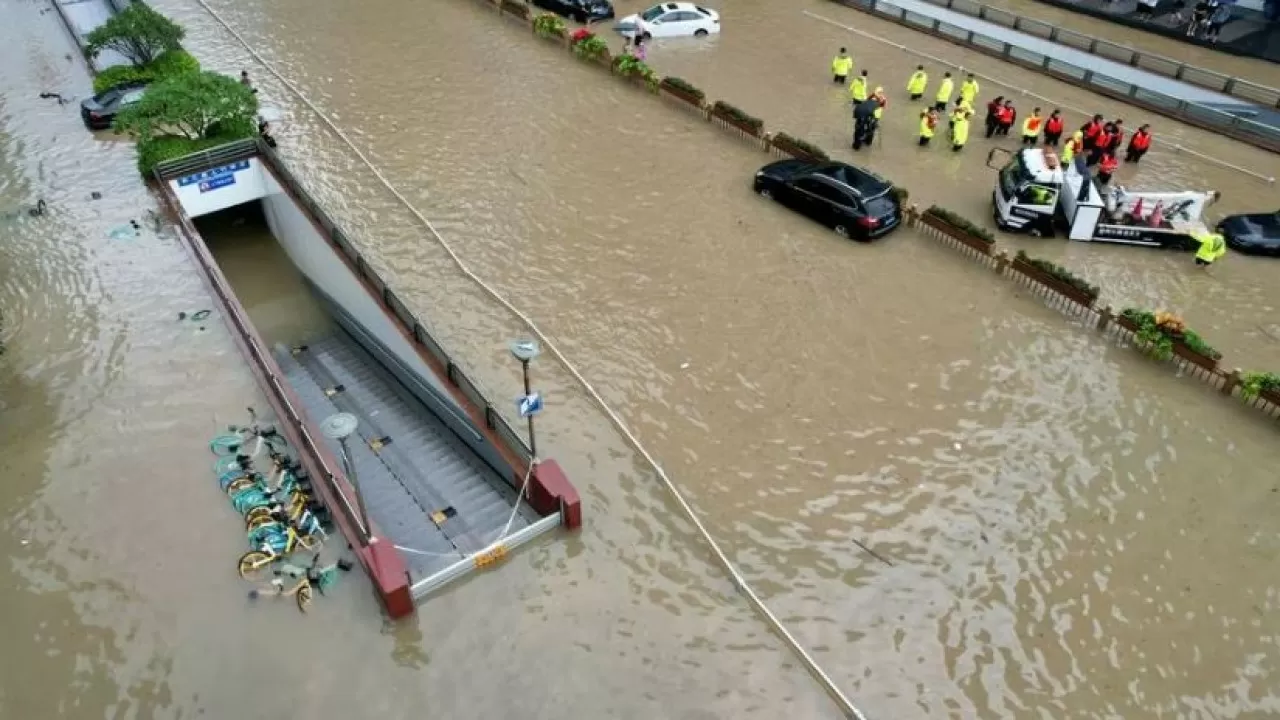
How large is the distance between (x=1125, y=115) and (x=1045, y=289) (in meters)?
11.5

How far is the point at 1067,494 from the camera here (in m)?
13.6

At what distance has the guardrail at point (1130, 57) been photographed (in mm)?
25781

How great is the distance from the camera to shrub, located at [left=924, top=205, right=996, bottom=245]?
1834 centimetres

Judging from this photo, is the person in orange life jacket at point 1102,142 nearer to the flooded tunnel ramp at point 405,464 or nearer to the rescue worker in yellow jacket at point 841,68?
the rescue worker in yellow jacket at point 841,68

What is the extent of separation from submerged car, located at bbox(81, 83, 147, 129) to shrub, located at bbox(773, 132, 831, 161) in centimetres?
1765

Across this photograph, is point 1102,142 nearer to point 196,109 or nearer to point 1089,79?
point 1089,79

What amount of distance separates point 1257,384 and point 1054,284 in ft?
13.0

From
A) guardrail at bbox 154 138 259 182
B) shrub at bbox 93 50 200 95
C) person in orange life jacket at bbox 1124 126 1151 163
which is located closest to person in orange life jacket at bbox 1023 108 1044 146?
person in orange life jacket at bbox 1124 126 1151 163

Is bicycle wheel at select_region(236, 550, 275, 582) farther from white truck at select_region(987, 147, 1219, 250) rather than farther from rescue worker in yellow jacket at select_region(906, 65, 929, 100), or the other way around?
rescue worker in yellow jacket at select_region(906, 65, 929, 100)

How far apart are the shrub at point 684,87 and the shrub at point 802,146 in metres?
2.91

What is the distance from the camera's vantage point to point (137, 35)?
24719 millimetres

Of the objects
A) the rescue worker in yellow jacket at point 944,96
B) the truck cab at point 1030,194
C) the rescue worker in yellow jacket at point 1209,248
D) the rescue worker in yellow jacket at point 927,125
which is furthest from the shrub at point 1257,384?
the rescue worker in yellow jacket at point 944,96

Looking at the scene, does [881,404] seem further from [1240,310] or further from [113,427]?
[113,427]

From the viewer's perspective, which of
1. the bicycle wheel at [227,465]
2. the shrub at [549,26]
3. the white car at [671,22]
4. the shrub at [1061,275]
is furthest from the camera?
the white car at [671,22]
